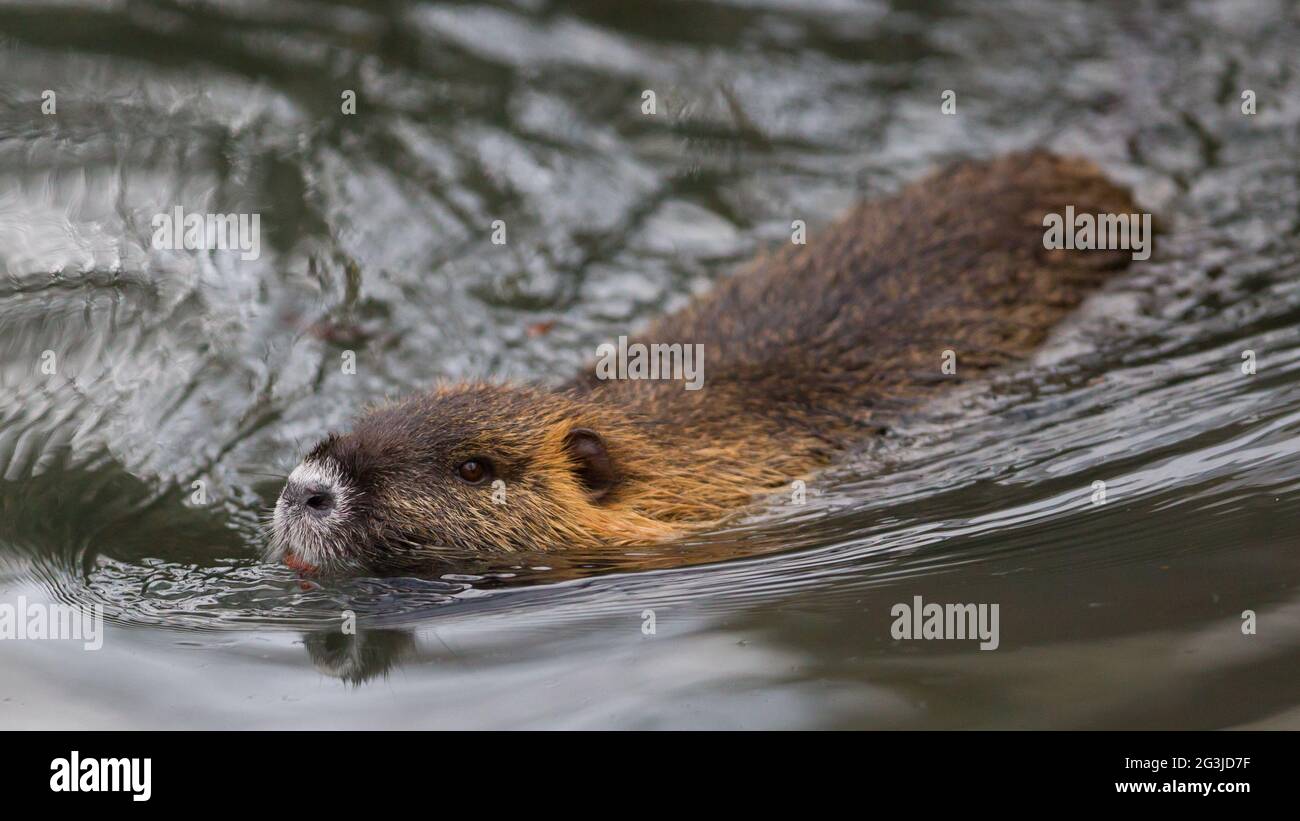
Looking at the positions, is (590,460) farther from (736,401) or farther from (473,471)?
(736,401)

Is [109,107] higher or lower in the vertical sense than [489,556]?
higher

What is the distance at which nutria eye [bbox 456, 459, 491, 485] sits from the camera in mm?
4734

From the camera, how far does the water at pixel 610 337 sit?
12.1 feet

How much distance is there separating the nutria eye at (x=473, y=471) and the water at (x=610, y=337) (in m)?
0.29

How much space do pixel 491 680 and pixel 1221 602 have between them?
1.93 metres

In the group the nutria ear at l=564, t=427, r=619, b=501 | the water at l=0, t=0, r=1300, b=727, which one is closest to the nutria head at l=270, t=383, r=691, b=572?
the nutria ear at l=564, t=427, r=619, b=501

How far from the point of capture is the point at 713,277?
7.41 metres

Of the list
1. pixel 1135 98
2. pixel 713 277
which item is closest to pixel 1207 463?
pixel 713 277

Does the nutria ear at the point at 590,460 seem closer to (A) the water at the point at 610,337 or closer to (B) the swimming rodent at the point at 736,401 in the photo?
(B) the swimming rodent at the point at 736,401

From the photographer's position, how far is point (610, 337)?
269 inches

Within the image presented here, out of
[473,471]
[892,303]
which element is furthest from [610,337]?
[473,471]

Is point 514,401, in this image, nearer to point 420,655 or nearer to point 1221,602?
point 420,655

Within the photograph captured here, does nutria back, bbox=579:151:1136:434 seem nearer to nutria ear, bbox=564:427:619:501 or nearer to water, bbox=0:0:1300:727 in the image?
water, bbox=0:0:1300:727

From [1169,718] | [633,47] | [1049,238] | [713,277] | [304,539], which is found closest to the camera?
[1169,718]
